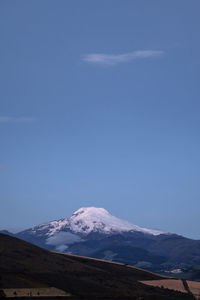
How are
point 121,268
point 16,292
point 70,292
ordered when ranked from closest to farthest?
point 16,292, point 70,292, point 121,268

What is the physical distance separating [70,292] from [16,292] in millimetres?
13249

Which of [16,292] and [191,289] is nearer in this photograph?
[16,292]

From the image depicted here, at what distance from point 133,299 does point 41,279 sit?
62.4 feet

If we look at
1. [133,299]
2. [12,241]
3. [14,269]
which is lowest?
[133,299]

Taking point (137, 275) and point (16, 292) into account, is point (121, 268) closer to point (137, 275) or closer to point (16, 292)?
point (137, 275)

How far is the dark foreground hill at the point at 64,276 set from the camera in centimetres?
9650

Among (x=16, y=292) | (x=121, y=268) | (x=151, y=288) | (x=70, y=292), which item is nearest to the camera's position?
(x=16, y=292)

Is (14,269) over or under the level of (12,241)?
under

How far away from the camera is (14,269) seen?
341 feet

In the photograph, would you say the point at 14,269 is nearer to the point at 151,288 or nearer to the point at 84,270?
the point at 84,270

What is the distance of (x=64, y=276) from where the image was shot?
4301 inches

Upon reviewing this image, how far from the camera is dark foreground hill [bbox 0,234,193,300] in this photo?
9650 centimetres

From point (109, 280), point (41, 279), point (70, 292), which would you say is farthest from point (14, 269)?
point (109, 280)

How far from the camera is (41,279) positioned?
100m
